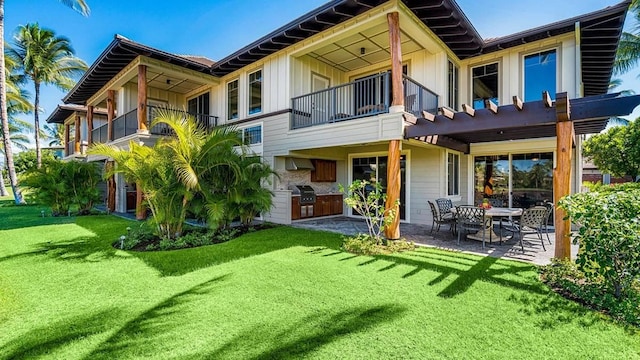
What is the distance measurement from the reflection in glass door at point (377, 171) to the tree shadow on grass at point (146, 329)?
302 inches

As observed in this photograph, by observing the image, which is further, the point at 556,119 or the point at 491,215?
the point at 491,215

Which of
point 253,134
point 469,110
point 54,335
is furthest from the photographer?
point 253,134

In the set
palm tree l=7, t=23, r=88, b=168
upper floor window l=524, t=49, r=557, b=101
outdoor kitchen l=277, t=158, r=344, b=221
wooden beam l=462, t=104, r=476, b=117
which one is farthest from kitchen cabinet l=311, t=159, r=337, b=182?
palm tree l=7, t=23, r=88, b=168

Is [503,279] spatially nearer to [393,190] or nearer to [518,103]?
[393,190]

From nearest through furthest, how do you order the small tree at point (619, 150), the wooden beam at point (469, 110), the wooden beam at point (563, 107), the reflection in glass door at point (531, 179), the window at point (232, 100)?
the wooden beam at point (563, 107) → the wooden beam at point (469, 110) → the reflection in glass door at point (531, 179) → the window at point (232, 100) → the small tree at point (619, 150)

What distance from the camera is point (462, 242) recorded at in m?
7.11

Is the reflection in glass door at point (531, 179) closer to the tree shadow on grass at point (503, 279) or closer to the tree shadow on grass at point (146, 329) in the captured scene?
the tree shadow on grass at point (503, 279)

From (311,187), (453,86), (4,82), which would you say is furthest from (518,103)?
(4,82)

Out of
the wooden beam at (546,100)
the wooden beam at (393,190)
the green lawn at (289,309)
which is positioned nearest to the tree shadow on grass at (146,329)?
the green lawn at (289,309)

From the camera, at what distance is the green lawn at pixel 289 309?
2797 millimetres

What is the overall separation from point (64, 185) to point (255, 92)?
27.3 ft

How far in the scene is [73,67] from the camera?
21625 mm

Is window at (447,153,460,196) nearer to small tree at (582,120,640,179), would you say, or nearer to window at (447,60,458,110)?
window at (447,60,458,110)

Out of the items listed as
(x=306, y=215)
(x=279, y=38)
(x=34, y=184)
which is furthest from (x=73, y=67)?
(x=306, y=215)
